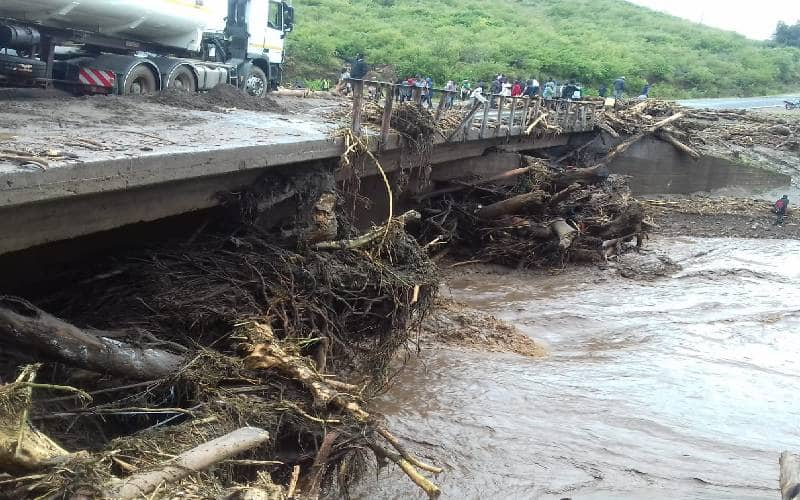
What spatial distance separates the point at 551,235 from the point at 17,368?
10712 millimetres

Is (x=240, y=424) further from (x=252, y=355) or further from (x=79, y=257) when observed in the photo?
(x=79, y=257)

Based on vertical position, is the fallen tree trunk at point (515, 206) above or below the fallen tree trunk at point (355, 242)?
below

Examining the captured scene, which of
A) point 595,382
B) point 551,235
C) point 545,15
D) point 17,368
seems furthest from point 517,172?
point 545,15

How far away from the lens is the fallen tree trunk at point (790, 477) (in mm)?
3634

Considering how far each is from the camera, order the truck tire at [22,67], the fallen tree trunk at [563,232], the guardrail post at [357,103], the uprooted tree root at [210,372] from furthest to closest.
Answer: the fallen tree trunk at [563,232], the truck tire at [22,67], the guardrail post at [357,103], the uprooted tree root at [210,372]

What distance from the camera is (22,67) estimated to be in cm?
1067

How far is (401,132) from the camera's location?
30.5 feet

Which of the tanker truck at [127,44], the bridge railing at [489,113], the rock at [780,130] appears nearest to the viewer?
the bridge railing at [489,113]

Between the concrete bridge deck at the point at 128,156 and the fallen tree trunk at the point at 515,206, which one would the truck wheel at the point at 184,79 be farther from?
the fallen tree trunk at the point at 515,206

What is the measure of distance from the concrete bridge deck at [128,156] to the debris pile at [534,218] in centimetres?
393

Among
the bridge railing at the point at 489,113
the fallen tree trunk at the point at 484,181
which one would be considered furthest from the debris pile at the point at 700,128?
the fallen tree trunk at the point at 484,181

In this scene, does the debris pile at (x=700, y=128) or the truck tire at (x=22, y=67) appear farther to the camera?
the debris pile at (x=700, y=128)

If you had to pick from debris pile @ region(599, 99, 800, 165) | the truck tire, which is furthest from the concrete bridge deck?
debris pile @ region(599, 99, 800, 165)

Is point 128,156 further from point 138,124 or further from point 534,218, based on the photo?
point 534,218
